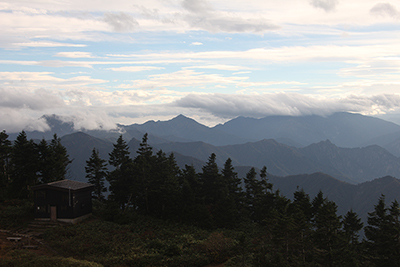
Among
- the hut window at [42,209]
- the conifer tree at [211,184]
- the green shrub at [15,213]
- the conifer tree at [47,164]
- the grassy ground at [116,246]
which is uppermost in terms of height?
the conifer tree at [47,164]

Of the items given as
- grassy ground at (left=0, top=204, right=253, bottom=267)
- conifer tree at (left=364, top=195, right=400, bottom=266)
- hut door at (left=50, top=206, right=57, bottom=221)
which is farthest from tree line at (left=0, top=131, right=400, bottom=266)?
hut door at (left=50, top=206, right=57, bottom=221)

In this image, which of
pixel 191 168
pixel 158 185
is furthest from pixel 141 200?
pixel 191 168

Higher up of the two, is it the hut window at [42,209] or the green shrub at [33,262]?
the hut window at [42,209]

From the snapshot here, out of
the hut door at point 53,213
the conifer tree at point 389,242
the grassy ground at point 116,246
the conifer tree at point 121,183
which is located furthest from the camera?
the conifer tree at point 121,183

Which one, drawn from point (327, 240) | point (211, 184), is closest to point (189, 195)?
point (211, 184)

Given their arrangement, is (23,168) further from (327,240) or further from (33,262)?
(327,240)

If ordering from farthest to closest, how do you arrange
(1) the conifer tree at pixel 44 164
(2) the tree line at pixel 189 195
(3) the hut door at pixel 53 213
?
1. (1) the conifer tree at pixel 44 164
2. (3) the hut door at pixel 53 213
3. (2) the tree line at pixel 189 195

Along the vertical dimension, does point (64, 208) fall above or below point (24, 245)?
above

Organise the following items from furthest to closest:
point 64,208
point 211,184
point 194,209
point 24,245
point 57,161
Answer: point 211,184 → point 57,161 → point 194,209 → point 64,208 → point 24,245

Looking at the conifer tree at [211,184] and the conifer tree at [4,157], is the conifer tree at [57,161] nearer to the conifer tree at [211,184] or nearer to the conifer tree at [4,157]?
the conifer tree at [4,157]

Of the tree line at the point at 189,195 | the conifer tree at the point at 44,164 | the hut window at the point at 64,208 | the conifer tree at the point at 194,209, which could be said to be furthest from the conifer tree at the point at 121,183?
the conifer tree at the point at 44,164

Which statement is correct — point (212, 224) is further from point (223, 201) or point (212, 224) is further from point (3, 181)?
point (3, 181)

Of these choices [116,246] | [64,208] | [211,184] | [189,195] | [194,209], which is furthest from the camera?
[211,184]

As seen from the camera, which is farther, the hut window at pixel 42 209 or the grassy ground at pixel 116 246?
the hut window at pixel 42 209
